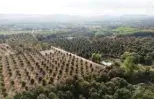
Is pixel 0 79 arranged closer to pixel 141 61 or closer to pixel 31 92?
pixel 31 92

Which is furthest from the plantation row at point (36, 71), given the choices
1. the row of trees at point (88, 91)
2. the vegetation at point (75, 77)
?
the row of trees at point (88, 91)

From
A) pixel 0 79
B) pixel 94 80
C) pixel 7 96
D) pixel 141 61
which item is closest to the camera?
pixel 7 96

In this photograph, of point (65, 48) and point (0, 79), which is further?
point (65, 48)

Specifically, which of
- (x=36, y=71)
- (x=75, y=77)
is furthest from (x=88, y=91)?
(x=36, y=71)

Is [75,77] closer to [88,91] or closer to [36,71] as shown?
[88,91]

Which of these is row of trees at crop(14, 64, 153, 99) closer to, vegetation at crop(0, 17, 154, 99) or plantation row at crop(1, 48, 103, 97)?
vegetation at crop(0, 17, 154, 99)

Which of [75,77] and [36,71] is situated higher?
[75,77]

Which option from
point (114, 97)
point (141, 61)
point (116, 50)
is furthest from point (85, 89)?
point (116, 50)

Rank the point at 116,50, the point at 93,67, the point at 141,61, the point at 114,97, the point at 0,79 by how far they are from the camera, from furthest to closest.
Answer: the point at 116,50 < the point at 141,61 < the point at 93,67 < the point at 0,79 < the point at 114,97
